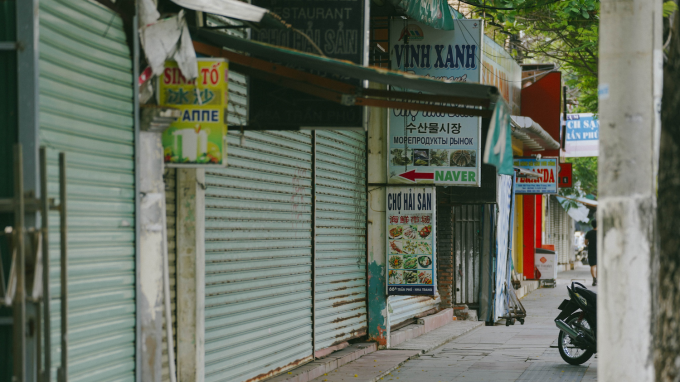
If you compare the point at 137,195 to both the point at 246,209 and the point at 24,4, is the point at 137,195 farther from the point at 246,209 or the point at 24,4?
the point at 246,209

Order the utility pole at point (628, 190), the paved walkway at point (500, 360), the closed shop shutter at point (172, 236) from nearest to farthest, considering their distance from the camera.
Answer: the utility pole at point (628, 190)
the closed shop shutter at point (172, 236)
the paved walkway at point (500, 360)

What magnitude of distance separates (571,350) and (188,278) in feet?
19.6

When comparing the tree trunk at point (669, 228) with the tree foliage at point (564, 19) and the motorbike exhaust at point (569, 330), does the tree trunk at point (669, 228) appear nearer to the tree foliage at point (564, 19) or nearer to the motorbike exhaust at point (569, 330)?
the motorbike exhaust at point (569, 330)

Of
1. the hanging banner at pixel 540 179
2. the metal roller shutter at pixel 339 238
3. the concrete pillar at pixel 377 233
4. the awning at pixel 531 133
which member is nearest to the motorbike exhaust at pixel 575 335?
the concrete pillar at pixel 377 233

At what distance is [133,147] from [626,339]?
3.38 m

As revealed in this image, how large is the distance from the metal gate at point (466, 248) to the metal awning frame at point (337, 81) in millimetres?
9391

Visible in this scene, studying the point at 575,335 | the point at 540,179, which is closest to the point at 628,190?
the point at 575,335

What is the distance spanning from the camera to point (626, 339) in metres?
4.04

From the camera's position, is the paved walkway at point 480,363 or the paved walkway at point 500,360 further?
the paved walkway at point 500,360

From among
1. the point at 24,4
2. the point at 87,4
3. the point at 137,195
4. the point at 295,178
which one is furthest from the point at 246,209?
the point at 24,4

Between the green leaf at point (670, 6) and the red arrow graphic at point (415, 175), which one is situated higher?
the green leaf at point (670, 6)

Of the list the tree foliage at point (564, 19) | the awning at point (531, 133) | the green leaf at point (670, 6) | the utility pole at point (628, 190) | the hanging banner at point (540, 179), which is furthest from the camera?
the hanging banner at point (540, 179)

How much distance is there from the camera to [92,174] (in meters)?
4.95

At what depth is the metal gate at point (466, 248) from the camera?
15.5 metres
